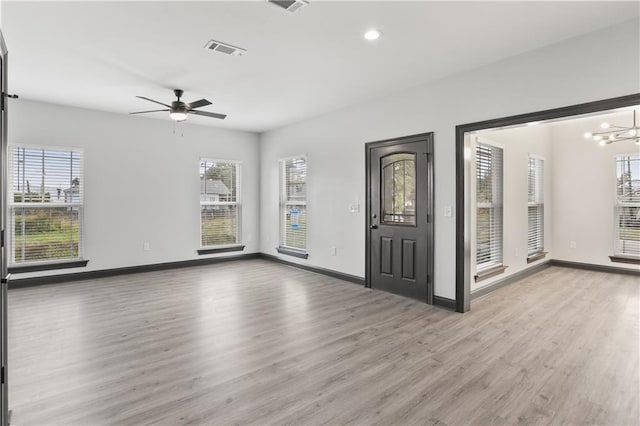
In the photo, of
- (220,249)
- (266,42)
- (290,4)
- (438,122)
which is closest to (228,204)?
(220,249)

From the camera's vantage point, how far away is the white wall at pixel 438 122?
309 cm

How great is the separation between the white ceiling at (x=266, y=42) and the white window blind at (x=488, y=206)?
1.59m

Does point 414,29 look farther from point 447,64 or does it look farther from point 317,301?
point 317,301

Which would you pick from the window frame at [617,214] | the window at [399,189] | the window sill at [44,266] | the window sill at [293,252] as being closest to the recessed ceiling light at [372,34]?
the window at [399,189]

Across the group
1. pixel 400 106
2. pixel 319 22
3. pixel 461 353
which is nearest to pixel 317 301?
pixel 461 353

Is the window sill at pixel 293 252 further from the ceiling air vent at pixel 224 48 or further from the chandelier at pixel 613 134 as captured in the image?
the chandelier at pixel 613 134

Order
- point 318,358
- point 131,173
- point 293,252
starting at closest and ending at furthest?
point 318,358 < point 131,173 < point 293,252

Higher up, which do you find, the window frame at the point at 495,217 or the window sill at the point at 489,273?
the window frame at the point at 495,217

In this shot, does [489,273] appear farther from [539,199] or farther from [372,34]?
[372,34]

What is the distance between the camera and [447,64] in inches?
152

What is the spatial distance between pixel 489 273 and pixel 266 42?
4200mm

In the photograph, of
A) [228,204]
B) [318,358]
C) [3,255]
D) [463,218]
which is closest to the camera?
[3,255]

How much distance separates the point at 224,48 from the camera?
11.3 feet

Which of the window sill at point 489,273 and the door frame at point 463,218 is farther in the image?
the window sill at point 489,273
